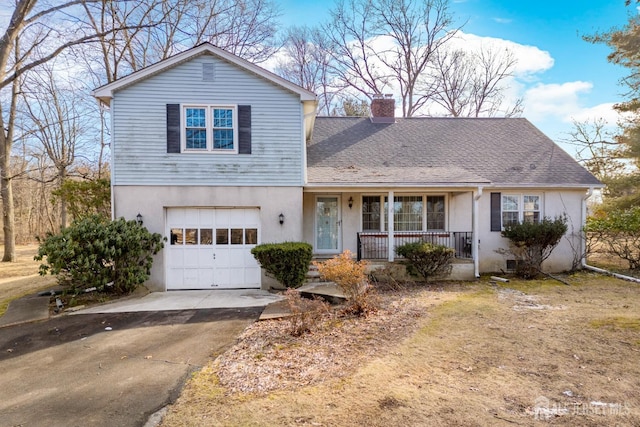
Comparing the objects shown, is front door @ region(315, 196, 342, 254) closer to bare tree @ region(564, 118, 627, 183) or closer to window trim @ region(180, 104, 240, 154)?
window trim @ region(180, 104, 240, 154)

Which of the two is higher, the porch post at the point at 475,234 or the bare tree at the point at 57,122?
the bare tree at the point at 57,122

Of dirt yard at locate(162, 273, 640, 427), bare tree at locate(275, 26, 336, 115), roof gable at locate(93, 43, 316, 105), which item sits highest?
bare tree at locate(275, 26, 336, 115)

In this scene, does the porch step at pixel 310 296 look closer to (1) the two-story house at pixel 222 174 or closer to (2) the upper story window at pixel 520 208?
(1) the two-story house at pixel 222 174

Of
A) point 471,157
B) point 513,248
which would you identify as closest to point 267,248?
point 513,248

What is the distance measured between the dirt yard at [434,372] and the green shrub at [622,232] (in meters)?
4.88

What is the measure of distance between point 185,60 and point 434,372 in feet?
30.2

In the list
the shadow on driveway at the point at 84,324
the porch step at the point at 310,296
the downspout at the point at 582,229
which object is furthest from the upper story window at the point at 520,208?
the shadow on driveway at the point at 84,324

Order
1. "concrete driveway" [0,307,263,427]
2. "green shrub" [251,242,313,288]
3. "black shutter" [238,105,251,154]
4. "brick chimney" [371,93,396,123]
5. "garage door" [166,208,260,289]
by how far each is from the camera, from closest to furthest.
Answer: "concrete driveway" [0,307,263,427], "green shrub" [251,242,313,288], "black shutter" [238,105,251,154], "garage door" [166,208,260,289], "brick chimney" [371,93,396,123]

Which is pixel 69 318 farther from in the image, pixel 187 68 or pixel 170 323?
pixel 187 68

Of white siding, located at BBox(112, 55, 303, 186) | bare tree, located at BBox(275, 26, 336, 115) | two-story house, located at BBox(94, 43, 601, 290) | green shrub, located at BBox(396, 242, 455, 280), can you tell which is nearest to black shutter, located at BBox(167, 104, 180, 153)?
two-story house, located at BBox(94, 43, 601, 290)

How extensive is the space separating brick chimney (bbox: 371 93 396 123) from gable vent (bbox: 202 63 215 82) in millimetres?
7065

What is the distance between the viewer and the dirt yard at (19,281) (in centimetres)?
938

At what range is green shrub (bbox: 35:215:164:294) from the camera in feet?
24.5

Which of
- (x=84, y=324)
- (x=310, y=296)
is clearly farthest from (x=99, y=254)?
(x=310, y=296)
